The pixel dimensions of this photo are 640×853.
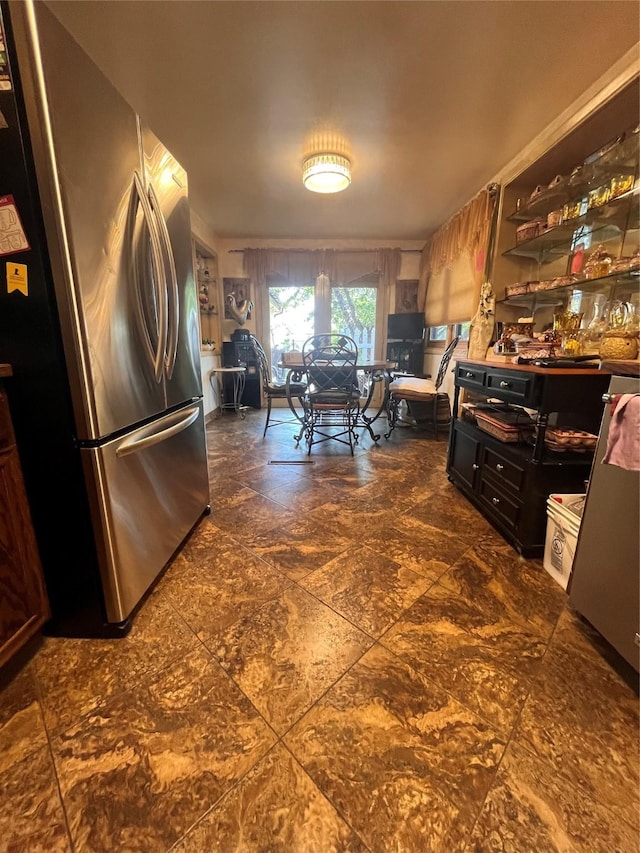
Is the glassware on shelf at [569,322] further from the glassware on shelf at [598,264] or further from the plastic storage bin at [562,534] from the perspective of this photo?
the plastic storage bin at [562,534]

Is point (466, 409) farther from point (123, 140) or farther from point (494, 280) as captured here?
point (123, 140)

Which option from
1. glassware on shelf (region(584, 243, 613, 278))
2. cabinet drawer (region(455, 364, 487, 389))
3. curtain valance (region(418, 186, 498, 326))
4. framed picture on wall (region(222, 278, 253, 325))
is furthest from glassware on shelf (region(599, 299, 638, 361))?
framed picture on wall (region(222, 278, 253, 325))

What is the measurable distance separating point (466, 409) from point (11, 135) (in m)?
2.36

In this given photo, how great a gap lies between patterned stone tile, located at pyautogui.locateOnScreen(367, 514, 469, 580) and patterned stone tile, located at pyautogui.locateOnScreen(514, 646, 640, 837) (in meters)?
A: 0.54

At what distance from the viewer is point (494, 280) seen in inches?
114

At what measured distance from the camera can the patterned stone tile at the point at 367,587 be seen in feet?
4.22

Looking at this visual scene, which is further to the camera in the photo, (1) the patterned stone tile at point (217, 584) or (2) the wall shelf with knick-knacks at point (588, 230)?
(2) the wall shelf with knick-knacks at point (588, 230)

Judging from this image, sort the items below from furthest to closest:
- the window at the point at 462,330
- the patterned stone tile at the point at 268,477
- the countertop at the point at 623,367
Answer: the window at the point at 462,330
the patterned stone tile at the point at 268,477
the countertop at the point at 623,367

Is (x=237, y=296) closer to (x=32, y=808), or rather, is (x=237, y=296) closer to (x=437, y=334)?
(x=437, y=334)

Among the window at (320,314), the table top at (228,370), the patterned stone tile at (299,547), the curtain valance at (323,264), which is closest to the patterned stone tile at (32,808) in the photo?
the patterned stone tile at (299,547)

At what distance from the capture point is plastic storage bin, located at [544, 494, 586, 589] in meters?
1.38

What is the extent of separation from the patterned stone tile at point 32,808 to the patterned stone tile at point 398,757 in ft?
1.63

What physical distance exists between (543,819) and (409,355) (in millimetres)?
4852

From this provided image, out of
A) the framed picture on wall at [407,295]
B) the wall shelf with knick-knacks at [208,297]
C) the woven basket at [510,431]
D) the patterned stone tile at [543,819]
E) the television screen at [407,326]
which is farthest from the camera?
the framed picture on wall at [407,295]
